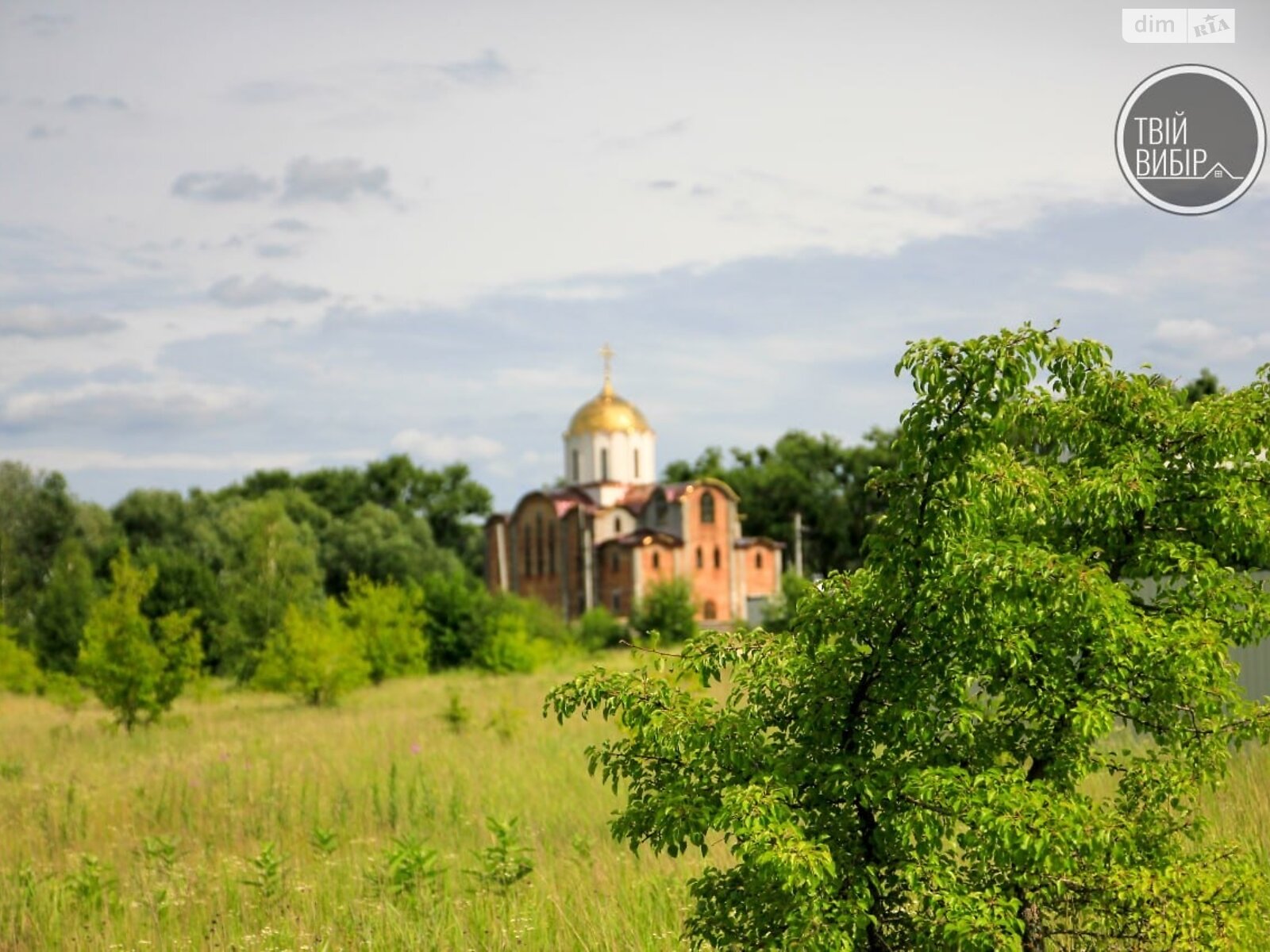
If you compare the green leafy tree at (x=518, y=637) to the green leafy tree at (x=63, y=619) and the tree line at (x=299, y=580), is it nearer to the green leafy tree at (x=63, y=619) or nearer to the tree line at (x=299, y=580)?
the tree line at (x=299, y=580)

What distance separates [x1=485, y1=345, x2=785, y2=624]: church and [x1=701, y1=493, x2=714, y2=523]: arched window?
0.12ft

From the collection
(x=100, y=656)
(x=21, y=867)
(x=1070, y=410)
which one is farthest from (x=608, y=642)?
(x=1070, y=410)

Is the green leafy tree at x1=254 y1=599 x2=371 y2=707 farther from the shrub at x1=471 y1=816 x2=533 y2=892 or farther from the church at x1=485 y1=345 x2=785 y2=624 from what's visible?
the church at x1=485 y1=345 x2=785 y2=624

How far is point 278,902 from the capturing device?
866 cm

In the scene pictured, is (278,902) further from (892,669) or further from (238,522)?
(238,522)

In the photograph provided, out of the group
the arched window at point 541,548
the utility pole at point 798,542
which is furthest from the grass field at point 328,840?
the utility pole at point 798,542

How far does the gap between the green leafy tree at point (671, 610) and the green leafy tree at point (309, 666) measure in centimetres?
1804

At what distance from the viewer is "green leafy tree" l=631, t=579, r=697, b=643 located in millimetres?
44625

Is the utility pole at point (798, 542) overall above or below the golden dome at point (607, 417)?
below

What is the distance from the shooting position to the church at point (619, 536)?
200 ft

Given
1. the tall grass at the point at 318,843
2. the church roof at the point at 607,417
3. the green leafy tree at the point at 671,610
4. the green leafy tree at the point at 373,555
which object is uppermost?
the church roof at the point at 607,417

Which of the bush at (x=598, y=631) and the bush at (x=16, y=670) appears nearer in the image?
the bush at (x=16, y=670)

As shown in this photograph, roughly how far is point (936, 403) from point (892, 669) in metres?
0.95

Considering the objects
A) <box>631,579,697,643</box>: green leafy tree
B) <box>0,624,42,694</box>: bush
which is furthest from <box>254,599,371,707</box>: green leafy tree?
<box>631,579,697,643</box>: green leafy tree
